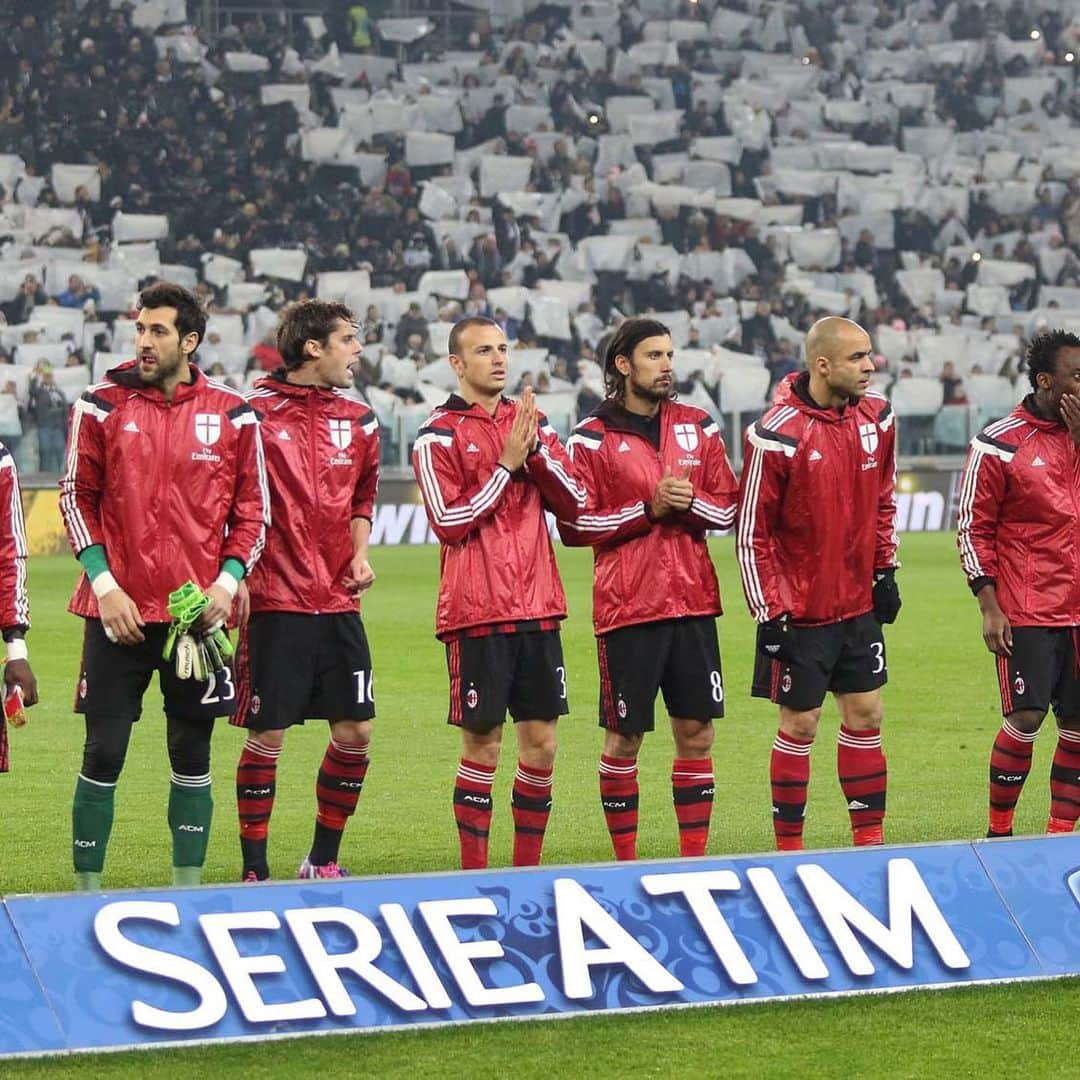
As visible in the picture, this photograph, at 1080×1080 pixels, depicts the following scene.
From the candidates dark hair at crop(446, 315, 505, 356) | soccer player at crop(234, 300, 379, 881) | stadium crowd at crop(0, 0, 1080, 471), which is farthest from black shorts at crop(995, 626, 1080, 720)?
stadium crowd at crop(0, 0, 1080, 471)

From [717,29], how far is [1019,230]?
8.27 meters

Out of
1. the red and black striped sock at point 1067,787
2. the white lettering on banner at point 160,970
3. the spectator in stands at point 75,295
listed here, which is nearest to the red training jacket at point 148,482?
the white lettering on banner at point 160,970

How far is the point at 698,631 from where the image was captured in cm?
673

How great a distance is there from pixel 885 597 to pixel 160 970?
3265mm

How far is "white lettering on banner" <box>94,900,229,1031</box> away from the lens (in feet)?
14.8

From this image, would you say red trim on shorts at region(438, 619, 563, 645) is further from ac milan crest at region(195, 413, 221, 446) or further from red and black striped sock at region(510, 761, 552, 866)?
ac milan crest at region(195, 413, 221, 446)

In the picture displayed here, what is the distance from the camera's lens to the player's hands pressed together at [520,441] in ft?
20.9

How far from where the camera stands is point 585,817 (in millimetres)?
8234

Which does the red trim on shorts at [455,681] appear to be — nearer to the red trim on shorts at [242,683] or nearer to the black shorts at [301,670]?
the black shorts at [301,670]

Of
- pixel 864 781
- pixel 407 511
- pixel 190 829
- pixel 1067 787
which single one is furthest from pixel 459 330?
pixel 407 511

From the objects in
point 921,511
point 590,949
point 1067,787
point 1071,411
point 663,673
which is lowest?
point 921,511

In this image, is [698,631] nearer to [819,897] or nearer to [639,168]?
[819,897]

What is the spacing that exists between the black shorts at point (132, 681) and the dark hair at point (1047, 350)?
10.2 ft

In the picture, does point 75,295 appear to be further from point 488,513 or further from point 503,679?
point 503,679
